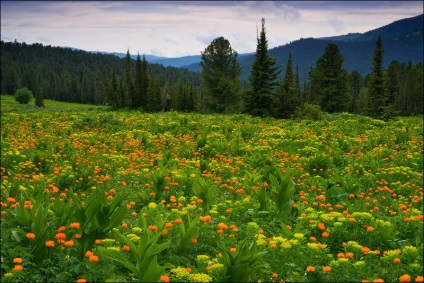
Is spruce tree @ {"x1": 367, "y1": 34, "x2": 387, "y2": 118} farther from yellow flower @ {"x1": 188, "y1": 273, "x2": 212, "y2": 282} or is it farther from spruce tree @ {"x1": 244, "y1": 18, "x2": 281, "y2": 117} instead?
yellow flower @ {"x1": 188, "y1": 273, "x2": 212, "y2": 282}

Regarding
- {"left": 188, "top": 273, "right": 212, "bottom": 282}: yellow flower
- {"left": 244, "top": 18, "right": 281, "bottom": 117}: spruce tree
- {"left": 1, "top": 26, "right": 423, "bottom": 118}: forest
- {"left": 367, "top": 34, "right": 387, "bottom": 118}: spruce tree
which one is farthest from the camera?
{"left": 1, "top": 26, "right": 423, "bottom": 118}: forest

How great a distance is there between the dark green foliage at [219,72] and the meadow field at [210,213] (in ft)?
99.8

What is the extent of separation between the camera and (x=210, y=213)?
19.8 ft

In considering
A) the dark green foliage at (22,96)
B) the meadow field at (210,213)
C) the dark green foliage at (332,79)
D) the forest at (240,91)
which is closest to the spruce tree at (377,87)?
the forest at (240,91)

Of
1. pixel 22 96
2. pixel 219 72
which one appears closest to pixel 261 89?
pixel 219 72

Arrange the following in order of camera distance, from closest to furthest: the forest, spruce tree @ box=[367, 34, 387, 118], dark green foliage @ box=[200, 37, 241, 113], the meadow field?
1. the meadow field
2. spruce tree @ box=[367, 34, 387, 118]
3. the forest
4. dark green foliage @ box=[200, 37, 241, 113]

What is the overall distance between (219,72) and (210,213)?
38.3 m

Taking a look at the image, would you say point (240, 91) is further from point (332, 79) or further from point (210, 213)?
point (210, 213)

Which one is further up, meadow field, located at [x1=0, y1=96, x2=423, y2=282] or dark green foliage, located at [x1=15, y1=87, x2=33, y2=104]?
dark green foliage, located at [x1=15, y1=87, x2=33, y2=104]

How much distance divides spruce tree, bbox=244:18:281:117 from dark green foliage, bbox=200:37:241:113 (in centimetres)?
1227

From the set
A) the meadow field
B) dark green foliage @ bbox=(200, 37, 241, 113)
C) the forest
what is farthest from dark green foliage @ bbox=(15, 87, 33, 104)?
the meadow field

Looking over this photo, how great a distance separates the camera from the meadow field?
3.81 m

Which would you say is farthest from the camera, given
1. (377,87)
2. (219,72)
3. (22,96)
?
(22,96)

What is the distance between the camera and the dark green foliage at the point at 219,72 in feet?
142
